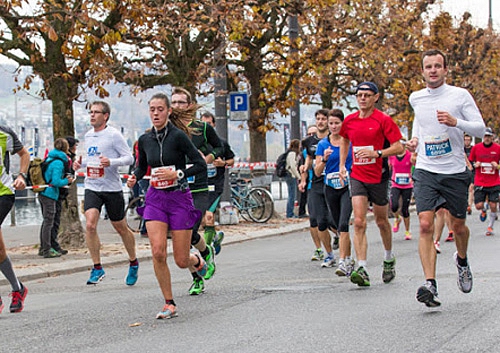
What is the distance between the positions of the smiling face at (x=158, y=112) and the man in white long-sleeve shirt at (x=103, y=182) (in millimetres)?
2444

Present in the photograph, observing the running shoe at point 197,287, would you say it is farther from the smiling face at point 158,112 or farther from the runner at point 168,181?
the smiling face at point 158,112

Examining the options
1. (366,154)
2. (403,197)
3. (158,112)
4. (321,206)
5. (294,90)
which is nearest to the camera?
(158,112)

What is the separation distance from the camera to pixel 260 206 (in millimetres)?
21344

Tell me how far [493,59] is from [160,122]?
34170 millimetres

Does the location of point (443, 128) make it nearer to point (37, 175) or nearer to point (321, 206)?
point (321, 206)

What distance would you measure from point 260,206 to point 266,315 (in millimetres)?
13707

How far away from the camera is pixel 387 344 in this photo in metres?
6.20

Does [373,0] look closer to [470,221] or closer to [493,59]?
[470,221]

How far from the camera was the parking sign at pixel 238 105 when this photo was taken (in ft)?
65.2

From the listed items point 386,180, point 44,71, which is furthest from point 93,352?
point 44,71

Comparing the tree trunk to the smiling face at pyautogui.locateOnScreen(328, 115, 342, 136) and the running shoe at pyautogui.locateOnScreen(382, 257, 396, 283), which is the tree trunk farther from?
the running shoe at pyautogui.locateOnScreen(382, 257, 396, 283)

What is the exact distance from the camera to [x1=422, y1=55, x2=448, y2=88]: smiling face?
7746mm

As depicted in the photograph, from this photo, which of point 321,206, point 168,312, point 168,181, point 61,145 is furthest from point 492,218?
point 168,312

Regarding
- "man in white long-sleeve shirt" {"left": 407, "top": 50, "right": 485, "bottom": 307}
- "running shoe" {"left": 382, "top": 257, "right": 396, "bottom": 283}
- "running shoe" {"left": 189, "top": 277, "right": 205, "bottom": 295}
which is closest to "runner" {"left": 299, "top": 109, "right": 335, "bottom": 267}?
"running shoe" {"left": 382, "top": 257, "right": 396, "bottom": 283}
